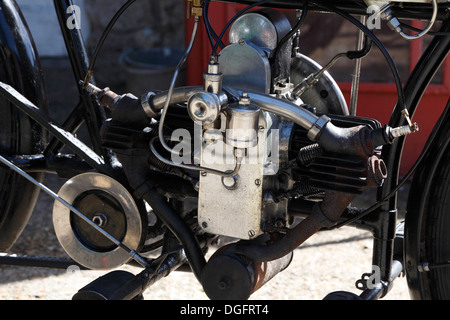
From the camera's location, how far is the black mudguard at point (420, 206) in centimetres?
150

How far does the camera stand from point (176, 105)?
5.39ft

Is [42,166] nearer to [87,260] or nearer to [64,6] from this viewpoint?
[87,260]

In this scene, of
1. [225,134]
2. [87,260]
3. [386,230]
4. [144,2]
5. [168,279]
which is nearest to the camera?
[225,134]

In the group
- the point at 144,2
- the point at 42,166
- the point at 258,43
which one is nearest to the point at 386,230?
the point at 258,43

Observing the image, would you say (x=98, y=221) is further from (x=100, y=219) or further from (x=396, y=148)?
(x=396, y=148)

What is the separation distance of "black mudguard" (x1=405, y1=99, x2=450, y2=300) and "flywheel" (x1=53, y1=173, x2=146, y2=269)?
692 mm

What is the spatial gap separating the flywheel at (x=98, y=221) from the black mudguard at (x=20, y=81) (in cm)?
25

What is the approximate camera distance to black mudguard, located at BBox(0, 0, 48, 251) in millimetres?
1894

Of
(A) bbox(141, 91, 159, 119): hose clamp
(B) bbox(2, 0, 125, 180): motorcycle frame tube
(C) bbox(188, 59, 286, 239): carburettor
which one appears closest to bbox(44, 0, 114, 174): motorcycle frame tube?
(B) bbox(2, 0, 125, 180): motorcycle frame tube

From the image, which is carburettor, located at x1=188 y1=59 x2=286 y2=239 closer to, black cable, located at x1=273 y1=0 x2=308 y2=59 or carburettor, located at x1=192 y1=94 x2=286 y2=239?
carburettor, located at x1=192 y1=94 x2=286 y2=239

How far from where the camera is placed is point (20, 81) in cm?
190

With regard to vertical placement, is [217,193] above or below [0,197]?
below

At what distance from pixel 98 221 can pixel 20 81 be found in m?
0.51

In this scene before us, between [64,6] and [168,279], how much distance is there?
1.38 meters
